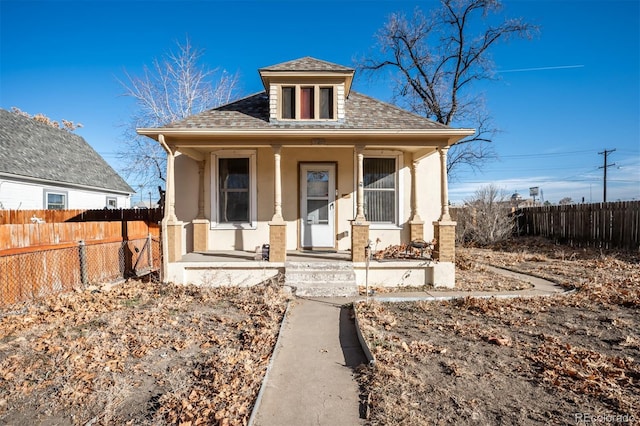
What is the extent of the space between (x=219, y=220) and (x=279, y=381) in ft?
21.0

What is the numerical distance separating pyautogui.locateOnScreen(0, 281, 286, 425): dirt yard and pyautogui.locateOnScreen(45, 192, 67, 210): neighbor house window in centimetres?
1022

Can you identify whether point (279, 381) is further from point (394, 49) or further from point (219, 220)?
point (394, 49)

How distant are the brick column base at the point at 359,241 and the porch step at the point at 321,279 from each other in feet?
0.89

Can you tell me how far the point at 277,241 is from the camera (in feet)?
25.2

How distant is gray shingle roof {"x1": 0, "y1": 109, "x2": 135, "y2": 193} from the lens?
13.3m

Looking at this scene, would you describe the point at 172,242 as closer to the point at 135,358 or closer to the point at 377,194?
the point at 135,358

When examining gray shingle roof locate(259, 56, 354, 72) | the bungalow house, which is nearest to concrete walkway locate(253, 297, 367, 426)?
the bungalow house

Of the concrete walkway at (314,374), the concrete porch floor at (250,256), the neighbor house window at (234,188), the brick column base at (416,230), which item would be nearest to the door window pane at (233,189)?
the neighbor house window at (234,188)

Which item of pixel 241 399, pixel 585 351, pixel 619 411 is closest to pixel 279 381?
pixel 241 399

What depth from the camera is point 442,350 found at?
13.8 ft

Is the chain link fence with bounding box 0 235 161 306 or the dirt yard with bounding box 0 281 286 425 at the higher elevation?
the chain link fence with bounding box 0 235 161 306

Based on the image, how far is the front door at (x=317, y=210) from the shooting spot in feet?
30.6

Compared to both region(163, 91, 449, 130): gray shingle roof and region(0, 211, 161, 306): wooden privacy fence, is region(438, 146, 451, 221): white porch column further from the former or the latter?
region(0, 211, 161, 306): wooden privacy fence

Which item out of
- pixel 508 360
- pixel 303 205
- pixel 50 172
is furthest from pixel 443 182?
pixel 50 172
